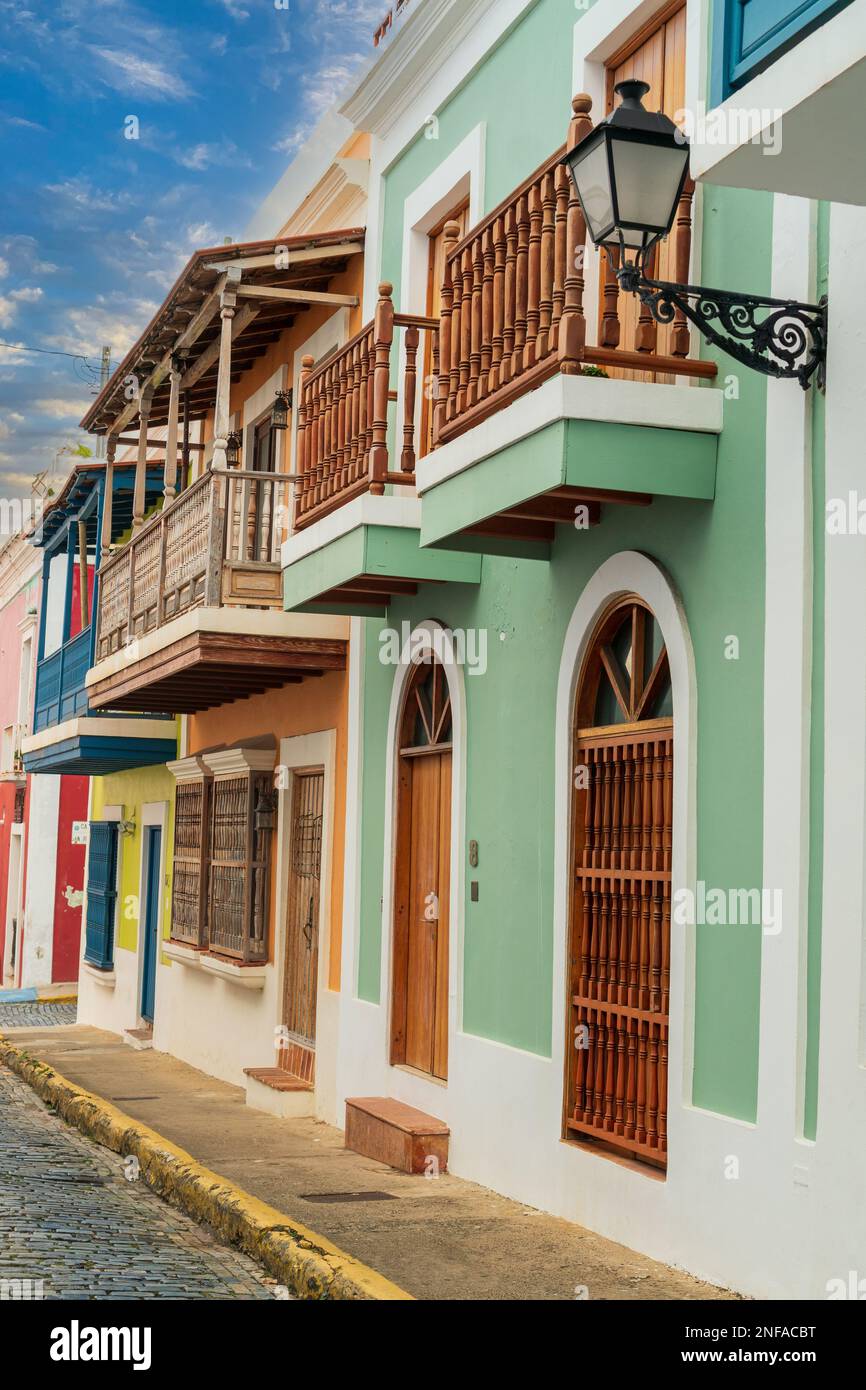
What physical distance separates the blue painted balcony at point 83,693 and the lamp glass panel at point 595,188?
10.1 m

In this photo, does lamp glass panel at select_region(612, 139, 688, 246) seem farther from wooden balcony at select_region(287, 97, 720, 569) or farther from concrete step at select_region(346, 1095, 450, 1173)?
concrete step at select_region(346, 1095, 450, 1173)

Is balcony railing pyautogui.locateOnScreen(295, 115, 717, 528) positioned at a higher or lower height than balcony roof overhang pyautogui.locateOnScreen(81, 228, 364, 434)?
lower

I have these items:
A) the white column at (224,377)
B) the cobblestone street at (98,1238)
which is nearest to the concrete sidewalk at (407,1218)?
the cobblestone street at (98,1238)

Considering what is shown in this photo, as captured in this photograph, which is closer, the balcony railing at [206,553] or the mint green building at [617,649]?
the mint green building at [617,649]

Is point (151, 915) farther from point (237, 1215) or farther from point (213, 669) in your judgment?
point (237, 1215)

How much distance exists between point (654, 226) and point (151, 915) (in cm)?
1321

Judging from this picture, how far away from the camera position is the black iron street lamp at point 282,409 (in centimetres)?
1310

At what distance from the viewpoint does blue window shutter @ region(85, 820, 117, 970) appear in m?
19.5

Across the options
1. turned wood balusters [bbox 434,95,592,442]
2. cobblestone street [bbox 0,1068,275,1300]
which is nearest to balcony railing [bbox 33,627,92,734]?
cobblestone street [bbox 0,1068,275,1300]

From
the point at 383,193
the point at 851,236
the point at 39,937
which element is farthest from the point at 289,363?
the point at 39,937

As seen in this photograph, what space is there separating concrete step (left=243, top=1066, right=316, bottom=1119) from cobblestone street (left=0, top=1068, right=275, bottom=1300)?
139 centimetres

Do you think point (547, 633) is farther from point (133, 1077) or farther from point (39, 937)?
point (39, 937)

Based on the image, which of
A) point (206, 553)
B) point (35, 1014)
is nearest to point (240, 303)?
point (206, 553)

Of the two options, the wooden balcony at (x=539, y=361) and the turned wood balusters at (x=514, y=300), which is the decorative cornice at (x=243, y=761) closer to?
the wooden balcony at (x=539, y=361)
